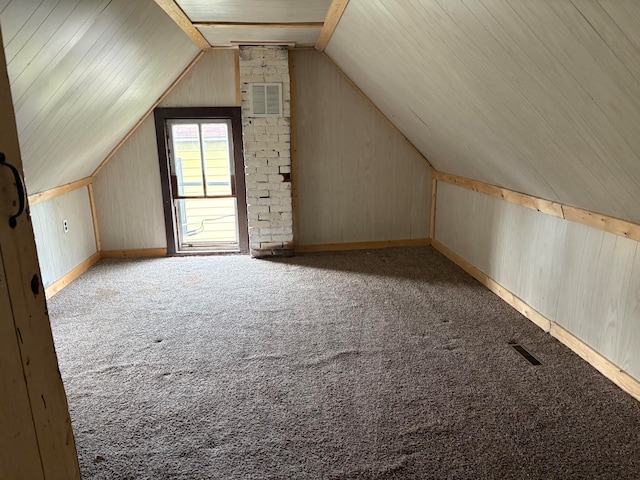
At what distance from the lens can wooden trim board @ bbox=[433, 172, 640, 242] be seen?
2264 millimetres

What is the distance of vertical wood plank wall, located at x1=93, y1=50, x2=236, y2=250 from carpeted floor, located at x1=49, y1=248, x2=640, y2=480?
1.09 m

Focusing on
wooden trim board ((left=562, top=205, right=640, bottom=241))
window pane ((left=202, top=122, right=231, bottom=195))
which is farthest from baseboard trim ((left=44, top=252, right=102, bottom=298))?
wooden trim board ((left=562, top=205, right=640, bottom=241))

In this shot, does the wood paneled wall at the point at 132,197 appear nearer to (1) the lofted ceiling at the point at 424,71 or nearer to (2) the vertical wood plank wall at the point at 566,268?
(1) the lofted ceiling at the point at 424,71

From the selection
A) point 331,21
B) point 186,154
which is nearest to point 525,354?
point 331,21

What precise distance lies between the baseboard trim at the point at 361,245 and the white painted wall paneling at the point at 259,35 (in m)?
2.14

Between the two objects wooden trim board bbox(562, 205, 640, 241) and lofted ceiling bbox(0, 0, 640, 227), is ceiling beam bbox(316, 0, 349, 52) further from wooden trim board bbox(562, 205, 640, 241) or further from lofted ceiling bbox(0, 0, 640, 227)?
wooden trim board bbox(562, 205, 640, 241)

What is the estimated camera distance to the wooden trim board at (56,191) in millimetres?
3580

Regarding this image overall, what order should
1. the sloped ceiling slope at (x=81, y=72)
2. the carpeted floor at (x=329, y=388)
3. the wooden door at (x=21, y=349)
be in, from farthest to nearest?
1. the sloped ceiling slope at (x=81, y=72)
2. the carpeted floor at (x=329, y=388)
3. the wooden door at (x=21, y=349)

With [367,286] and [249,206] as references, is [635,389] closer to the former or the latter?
[367,286]

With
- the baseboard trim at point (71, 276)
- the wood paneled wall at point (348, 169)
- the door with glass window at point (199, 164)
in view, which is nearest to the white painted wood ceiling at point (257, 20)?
the wood paneled wall at point (348, 169)

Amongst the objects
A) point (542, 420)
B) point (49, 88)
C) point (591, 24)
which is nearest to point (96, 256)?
point (49, 88)

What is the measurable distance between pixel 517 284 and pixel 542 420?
144 centimetres

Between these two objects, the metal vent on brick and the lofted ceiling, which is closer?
the lofted ceiling

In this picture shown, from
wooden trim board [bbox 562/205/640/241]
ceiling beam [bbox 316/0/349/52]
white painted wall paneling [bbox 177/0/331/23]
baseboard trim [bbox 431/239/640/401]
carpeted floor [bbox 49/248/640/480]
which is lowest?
carpeted floor [bbox 49/248/640/480]
